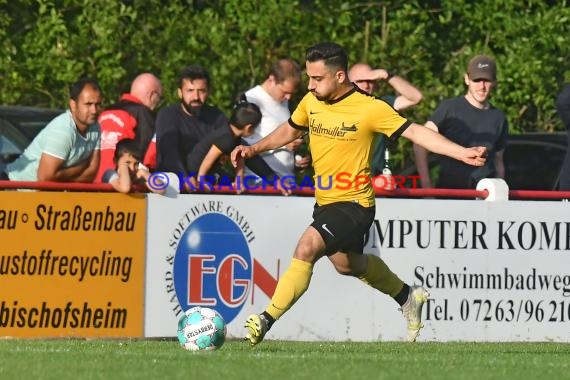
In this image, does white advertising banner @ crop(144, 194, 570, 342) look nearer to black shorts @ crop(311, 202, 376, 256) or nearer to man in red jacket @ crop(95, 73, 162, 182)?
man in red jacket @ crop(95, 73, 162, 182)

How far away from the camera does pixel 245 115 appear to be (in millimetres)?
13695

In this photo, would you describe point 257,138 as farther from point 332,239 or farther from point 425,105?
point 425,105

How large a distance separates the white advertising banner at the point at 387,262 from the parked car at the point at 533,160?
62.5 inches

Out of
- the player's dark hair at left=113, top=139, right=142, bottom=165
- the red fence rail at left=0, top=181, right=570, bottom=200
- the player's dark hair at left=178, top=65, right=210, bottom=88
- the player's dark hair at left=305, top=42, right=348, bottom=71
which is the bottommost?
the red fence rail at left=0, top=181, right=570, bottom=200

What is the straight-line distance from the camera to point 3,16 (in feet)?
60.1

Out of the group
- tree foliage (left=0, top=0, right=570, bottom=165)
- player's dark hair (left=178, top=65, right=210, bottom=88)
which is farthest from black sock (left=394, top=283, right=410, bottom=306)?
tree foliage (left=0, top=0, right=570, bottom=165)

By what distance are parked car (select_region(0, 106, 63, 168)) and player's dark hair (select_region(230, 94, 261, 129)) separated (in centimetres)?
221

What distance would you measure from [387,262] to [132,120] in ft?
8.42

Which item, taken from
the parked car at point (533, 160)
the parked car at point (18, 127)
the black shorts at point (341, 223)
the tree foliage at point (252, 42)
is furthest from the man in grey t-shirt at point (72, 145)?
the tree foliage at point (252, 42)

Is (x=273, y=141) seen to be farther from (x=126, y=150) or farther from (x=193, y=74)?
(x=193, y=74)

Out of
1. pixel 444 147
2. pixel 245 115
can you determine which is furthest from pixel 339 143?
pixel 245 115

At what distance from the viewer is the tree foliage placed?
18109 millimetres

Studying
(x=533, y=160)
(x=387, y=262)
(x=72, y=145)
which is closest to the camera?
(x=72, y=145)

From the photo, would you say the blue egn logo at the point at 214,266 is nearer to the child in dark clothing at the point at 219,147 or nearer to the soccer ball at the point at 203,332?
the child in dark clothing at the point at 219,147
